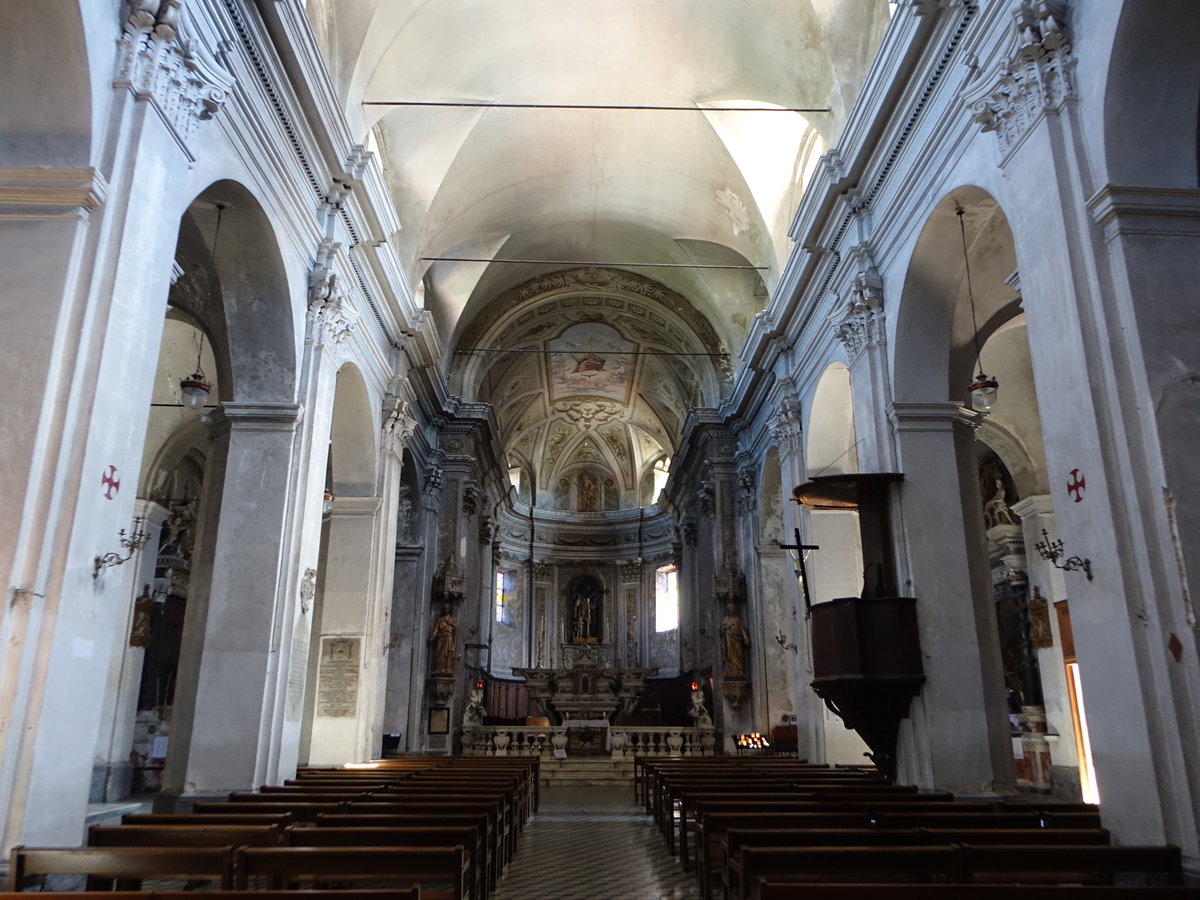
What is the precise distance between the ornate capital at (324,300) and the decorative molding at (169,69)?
3.37 m

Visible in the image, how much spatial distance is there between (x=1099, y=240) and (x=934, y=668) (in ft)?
15.3

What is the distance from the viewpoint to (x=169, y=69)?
21.6 feet

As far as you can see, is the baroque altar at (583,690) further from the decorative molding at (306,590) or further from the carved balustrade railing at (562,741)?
the decorative molding at (306,590)

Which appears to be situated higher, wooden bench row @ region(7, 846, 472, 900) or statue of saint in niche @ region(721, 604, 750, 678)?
statue of saint in niche @ region(721, 604, 750, 678)

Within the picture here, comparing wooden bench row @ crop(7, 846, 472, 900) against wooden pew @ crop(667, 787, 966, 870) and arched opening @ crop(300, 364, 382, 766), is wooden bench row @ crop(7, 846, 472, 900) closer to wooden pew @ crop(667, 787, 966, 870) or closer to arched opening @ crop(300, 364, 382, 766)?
wooden pew @ crop(667, 787, 966, 870)

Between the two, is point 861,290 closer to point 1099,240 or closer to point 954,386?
point 954,386

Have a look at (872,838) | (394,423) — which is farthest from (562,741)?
(872,838)

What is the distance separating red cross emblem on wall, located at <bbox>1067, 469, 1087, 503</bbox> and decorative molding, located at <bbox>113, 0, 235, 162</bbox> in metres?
6.73

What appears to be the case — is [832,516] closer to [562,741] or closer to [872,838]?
[562,741]

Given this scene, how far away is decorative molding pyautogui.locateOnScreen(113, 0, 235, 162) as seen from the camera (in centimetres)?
625

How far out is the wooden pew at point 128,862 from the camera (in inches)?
164

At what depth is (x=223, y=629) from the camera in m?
9.22

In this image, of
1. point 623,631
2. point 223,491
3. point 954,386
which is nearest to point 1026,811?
point 954,386

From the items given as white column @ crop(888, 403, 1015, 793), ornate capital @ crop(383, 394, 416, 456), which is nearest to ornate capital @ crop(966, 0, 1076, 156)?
white column @ crop(888, 403, 1015, 793)
